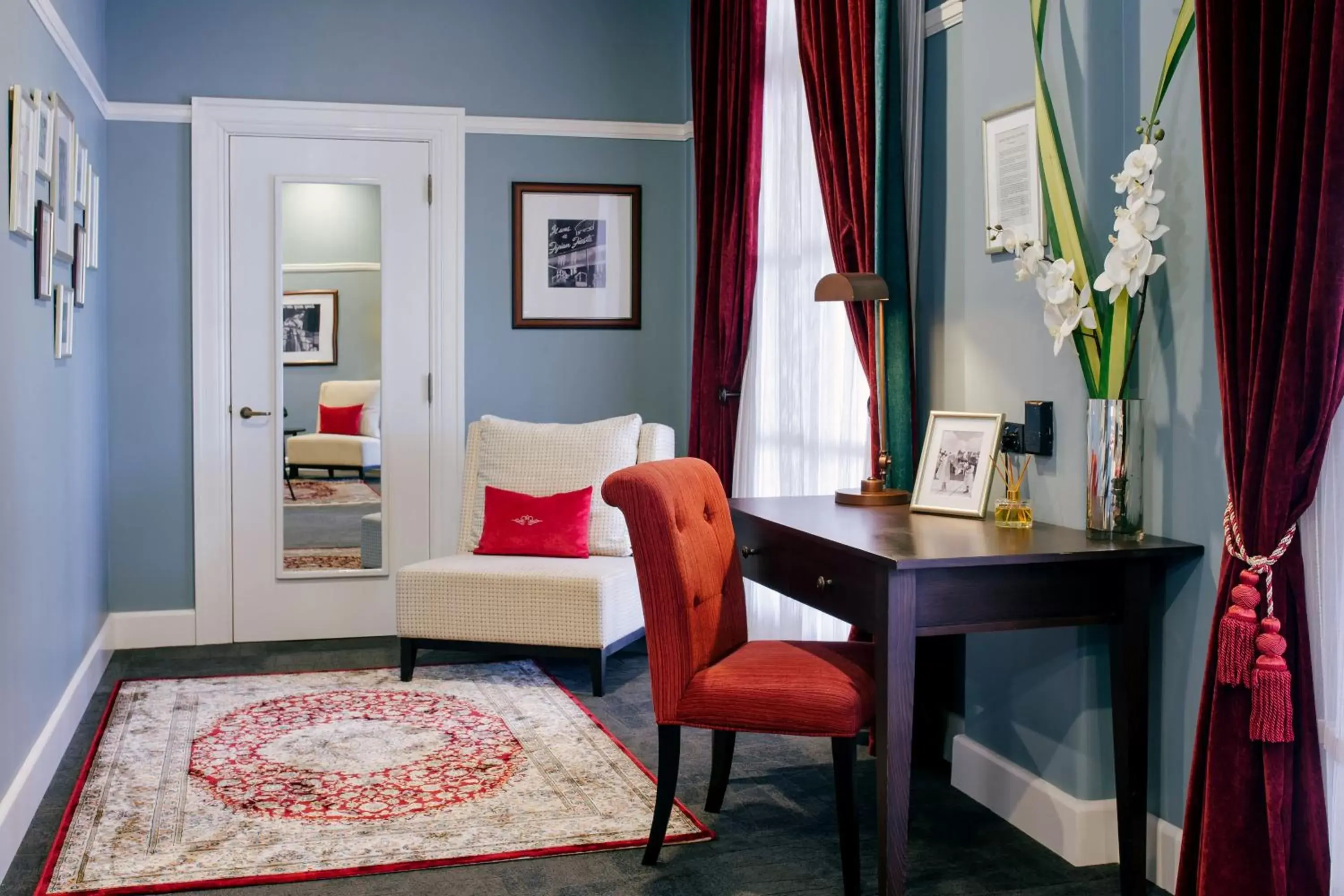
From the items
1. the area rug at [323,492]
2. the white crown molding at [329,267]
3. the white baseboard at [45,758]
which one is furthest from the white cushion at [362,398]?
the white baseboard at [45,758]

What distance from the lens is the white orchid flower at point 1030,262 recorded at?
2516 millimetres

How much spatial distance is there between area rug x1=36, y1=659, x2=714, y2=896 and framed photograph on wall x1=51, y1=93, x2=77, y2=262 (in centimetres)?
144

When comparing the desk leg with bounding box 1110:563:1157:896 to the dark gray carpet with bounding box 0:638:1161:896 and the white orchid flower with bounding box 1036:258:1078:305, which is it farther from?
the white orchid flower with bounding box 1036:258:1078:305

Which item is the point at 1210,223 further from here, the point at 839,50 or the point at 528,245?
the point at 528,245

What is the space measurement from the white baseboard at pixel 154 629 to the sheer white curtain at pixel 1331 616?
4.11 meters

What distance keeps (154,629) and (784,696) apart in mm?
3331

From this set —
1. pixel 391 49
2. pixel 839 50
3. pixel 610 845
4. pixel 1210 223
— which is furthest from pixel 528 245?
pixel 1210 223

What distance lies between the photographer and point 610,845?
8.97 ft

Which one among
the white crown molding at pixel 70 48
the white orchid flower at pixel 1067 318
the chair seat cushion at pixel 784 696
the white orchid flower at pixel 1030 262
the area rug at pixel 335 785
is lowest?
the area rug at pixel 335 785

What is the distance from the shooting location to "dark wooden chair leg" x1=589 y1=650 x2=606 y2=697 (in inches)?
160

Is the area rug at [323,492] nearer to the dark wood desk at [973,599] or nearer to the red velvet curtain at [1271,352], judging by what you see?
the dark wood desk at [973,599]

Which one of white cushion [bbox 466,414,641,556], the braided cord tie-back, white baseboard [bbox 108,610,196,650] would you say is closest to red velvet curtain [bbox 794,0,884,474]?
the braided cord tie-back

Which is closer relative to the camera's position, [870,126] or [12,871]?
[12,871]

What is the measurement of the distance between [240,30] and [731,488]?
8.71ft
